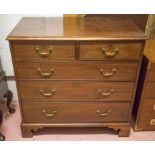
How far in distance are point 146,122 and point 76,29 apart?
2.87 feet

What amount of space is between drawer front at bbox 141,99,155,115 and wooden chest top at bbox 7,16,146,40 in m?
0.51

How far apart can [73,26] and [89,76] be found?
0.33 meters

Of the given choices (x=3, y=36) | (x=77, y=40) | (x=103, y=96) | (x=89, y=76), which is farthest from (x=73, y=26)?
(x=3, y=36)

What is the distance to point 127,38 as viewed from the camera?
42.2 inches

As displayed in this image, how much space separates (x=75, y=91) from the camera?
1268 millimetres

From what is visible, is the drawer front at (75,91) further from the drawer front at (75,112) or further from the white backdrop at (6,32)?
the white backdrop at (6,32)

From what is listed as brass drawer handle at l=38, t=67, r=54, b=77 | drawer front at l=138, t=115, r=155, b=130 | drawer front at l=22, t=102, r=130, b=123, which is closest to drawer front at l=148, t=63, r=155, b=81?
drawer front at l=22, t=102, r=130, b=123

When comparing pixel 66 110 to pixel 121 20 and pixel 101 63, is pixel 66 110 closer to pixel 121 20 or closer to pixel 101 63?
pixel 101 63

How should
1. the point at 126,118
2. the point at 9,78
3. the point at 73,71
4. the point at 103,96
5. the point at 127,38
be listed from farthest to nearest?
the point at 9,78 < the point at 126,118 < the point at 103,96 < the point at 73,71 < the point at 127,38

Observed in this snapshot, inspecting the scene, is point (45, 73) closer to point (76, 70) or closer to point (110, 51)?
point (76, 70)

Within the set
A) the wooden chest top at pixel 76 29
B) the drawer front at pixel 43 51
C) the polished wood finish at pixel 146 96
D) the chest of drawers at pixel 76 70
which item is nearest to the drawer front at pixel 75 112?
the chest of drawers at pixel 76 70

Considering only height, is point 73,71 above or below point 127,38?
below

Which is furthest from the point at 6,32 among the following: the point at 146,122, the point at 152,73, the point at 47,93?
the point at 146,122

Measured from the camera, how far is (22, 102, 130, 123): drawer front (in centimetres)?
133
